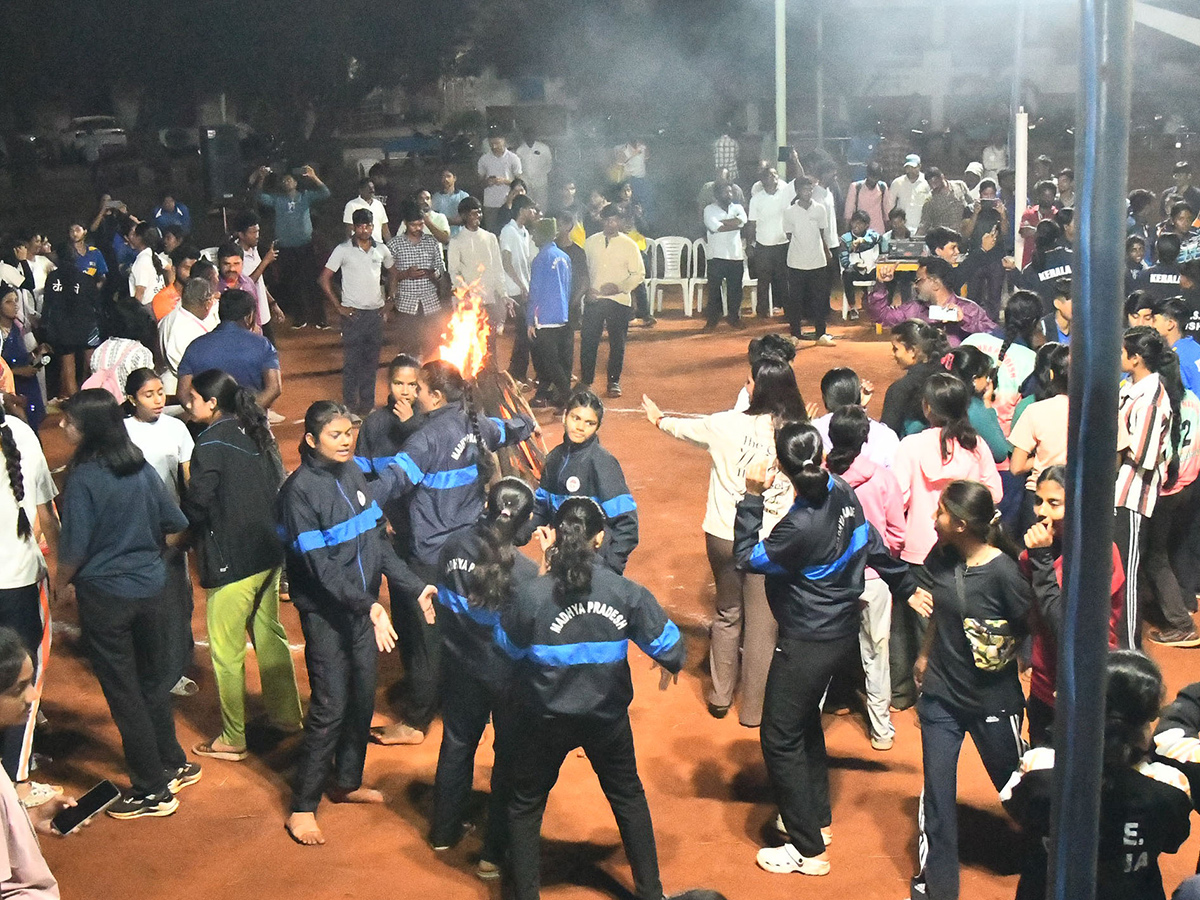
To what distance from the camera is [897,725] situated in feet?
23.2

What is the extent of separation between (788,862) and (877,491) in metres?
1.93

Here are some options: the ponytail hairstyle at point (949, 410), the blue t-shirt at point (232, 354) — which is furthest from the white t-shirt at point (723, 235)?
the ponytail hairstyle at point (949, 410)

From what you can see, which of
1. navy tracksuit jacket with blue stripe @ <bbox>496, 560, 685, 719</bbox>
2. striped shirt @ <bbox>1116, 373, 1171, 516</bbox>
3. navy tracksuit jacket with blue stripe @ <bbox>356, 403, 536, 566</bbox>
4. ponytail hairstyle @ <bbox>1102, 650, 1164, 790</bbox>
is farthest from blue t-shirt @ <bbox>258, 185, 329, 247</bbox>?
ponytail hairstyle @ <bbox>1102, 650, 1164, 790</bbox>

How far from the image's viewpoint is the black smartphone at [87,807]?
6219 mm

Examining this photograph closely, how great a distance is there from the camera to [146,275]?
13070 millimetres

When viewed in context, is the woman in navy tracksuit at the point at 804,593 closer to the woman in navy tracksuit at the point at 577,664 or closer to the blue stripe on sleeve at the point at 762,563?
the blue stripe on sleeve at the point at 762,563

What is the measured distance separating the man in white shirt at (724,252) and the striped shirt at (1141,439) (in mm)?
10569

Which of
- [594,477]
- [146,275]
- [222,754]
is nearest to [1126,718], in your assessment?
[594,477]

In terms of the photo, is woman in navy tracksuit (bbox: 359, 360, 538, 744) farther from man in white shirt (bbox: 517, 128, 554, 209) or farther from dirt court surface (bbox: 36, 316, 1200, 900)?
man in white shirt (bbox: 517, 128, 554, 209)

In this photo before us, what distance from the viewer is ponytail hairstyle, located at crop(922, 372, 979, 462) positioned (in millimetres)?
6598

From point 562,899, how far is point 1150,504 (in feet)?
12.6

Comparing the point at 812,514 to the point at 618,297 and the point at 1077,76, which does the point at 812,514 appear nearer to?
the point at 1077,76

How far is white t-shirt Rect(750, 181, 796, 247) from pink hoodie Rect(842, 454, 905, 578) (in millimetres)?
10219

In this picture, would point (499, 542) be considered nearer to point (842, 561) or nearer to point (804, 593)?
point (804, 593)
